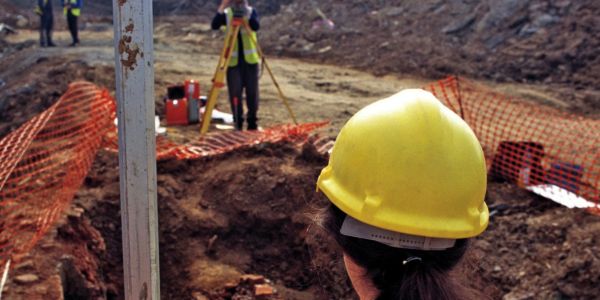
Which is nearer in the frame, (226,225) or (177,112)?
(226,225)

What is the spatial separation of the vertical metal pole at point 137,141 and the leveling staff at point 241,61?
5.56 m

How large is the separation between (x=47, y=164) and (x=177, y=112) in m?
2.88

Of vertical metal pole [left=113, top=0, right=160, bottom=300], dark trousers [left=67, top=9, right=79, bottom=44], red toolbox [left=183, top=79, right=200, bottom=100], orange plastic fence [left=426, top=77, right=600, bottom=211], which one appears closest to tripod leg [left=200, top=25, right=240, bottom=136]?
red toolbox [left=183, top=79, right=200, bottom=100]

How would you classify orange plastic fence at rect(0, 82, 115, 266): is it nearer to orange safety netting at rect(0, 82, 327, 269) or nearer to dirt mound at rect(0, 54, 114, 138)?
orange safety netting at rect(0, 82, 327, 269)

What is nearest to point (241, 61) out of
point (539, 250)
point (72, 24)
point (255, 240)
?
point (255, 240)

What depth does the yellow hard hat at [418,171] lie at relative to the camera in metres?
1.42

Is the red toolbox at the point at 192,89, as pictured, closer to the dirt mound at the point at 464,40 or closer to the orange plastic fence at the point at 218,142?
the orange plastic fence at the point at 218,142

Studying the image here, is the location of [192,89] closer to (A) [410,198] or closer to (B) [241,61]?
(B) [241,61]

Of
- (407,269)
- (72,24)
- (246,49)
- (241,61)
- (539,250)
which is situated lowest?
(72,24)

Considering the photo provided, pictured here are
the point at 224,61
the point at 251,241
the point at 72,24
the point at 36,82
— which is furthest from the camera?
the point at 72,24

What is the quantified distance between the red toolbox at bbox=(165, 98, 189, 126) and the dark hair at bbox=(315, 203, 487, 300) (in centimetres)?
704

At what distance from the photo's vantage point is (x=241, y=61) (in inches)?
296

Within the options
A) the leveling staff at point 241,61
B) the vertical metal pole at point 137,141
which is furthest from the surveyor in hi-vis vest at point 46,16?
the vertical metal pole at point 137,141

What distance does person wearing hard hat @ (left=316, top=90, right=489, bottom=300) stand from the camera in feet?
4.64
